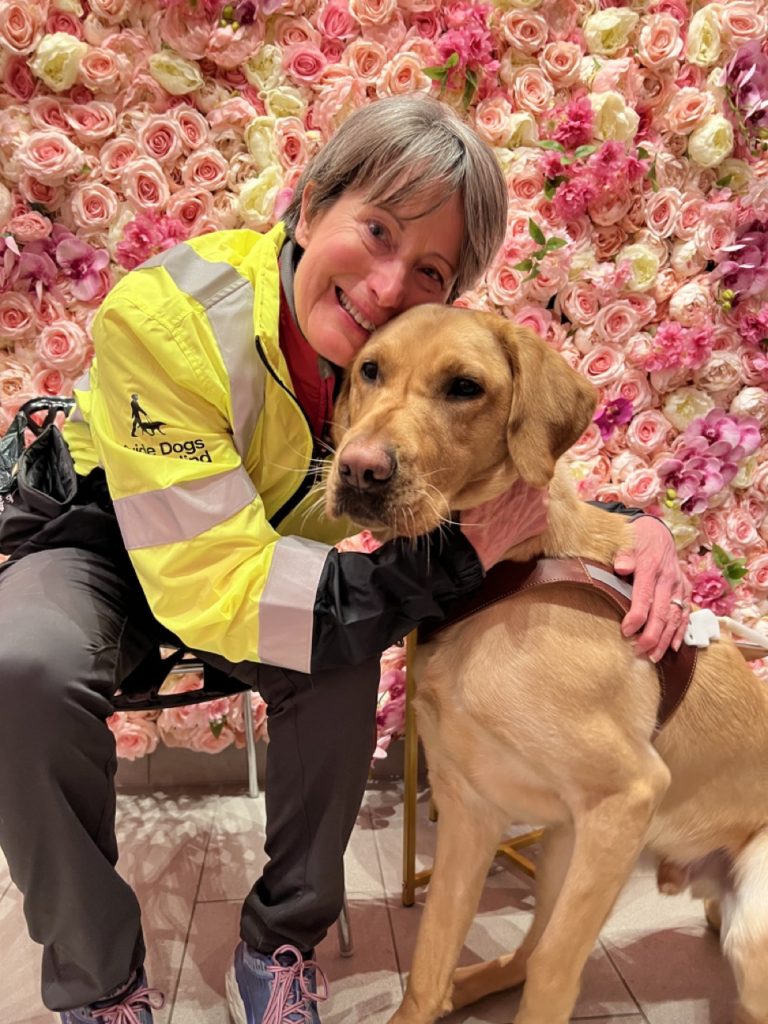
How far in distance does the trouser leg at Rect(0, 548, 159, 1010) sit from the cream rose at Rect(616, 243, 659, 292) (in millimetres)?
2055

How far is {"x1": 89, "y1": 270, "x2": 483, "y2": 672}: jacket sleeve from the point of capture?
51.1 inches

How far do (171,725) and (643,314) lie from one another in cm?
217

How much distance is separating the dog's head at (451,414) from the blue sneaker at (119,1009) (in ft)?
3.33

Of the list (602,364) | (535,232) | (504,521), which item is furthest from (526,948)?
(535,232)

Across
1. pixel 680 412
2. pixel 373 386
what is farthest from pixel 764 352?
pixel 373 386

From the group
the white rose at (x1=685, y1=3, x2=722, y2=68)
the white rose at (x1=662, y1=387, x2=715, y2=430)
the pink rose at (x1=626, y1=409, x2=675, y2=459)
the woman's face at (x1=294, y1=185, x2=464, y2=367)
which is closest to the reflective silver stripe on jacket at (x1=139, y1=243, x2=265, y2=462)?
the woman's face at (x1=294, y1=185, x2=464, y2=367)

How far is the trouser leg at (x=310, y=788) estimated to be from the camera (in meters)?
1.45

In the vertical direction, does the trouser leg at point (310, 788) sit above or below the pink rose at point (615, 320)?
below

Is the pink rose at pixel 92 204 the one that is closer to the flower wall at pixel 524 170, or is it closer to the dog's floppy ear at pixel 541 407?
the flower wall at pixel 524 170

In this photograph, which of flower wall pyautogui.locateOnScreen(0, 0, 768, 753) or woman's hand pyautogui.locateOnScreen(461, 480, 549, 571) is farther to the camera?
flower wall pyautogui.locateOnScreen(0, 0, 768, 753)

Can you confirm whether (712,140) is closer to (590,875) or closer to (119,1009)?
(590,875)

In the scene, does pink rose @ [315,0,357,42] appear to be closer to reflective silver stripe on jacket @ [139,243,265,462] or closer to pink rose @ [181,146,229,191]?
pink rose @ [181,146,229,191]

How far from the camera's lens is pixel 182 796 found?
8.36 feet

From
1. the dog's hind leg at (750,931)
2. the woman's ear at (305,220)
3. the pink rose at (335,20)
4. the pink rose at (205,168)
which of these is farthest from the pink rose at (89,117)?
the dog's hind leg at (750,931)
